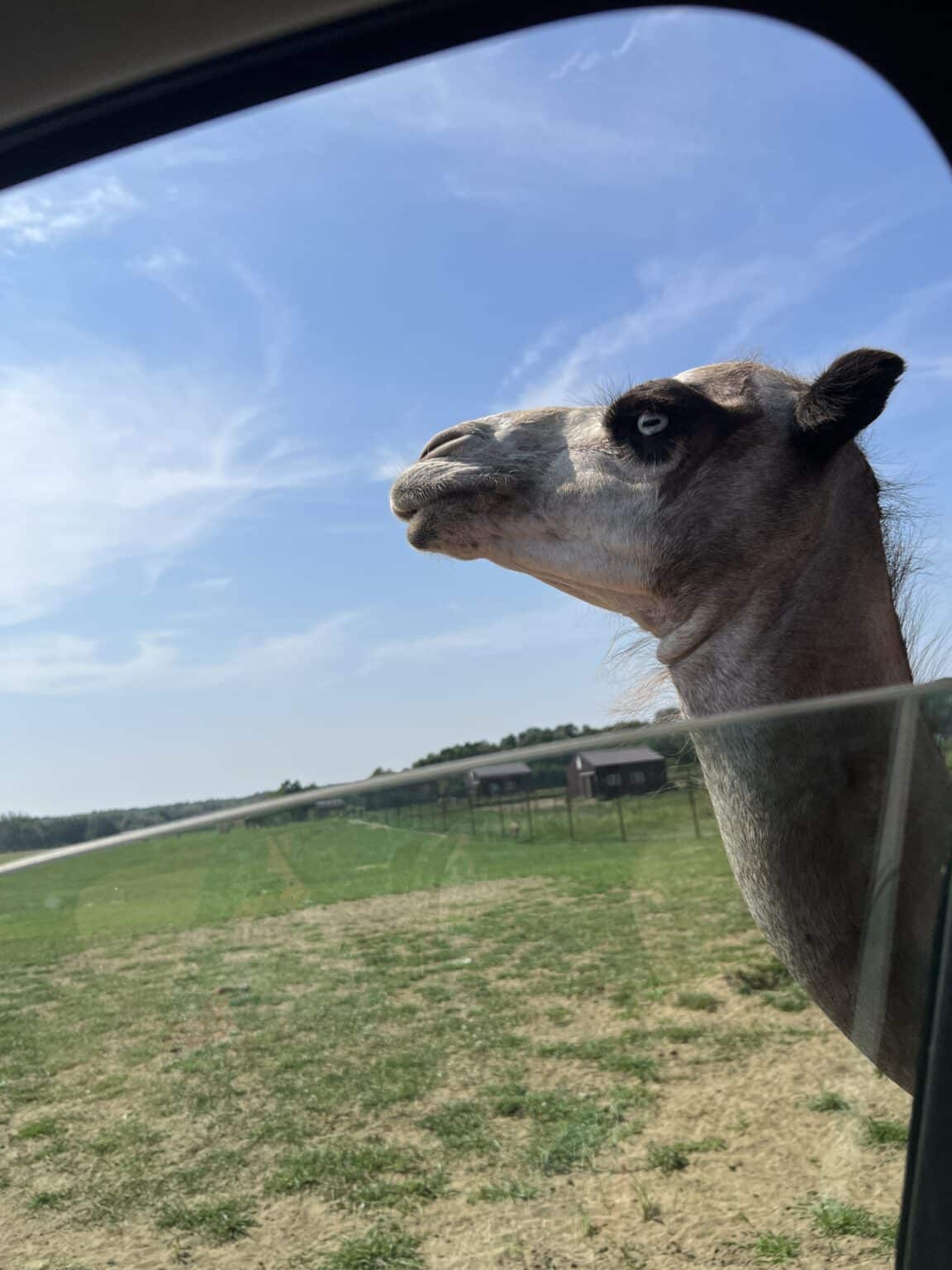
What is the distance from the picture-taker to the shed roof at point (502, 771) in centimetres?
96

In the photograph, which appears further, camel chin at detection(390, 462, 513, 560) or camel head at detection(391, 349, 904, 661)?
camel chin at detection(390, 462, 513, 560)

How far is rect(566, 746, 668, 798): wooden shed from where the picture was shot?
998 millimetres

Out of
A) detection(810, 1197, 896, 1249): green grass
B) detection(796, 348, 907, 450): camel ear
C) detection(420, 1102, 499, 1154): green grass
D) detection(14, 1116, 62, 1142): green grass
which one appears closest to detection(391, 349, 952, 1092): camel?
detection(796, 348, 907, 450): camel ear

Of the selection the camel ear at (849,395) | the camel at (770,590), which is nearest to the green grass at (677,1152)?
the camel at (770,590)

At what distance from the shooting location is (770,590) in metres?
2.04

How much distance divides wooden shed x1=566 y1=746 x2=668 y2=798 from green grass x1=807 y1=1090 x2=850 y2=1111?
1.13 ft

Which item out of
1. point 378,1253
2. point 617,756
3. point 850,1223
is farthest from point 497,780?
point 850,1223

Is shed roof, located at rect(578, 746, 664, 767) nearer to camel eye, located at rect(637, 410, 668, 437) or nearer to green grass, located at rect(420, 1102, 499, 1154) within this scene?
green grass, located at rect(420, 1102, 499, 1154)

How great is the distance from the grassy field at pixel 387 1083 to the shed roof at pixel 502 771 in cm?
7

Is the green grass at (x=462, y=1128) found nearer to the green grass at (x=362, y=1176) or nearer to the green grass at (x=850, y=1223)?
the green grass at (x=362, y=1176)

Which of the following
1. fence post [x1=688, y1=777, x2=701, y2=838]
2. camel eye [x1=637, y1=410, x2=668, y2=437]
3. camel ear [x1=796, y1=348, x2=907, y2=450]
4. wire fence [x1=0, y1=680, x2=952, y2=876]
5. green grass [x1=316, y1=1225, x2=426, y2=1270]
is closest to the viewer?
green grass [x1=316, y1=1225, x2=426, y2=1270]

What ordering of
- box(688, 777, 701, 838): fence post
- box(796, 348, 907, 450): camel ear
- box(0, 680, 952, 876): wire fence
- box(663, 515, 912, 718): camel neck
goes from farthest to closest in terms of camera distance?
box(796, 348, 907, 450): camel ear, box(663, 515, 912, 718): camel neck, box(688, 777, 701, 838): fence post, box(0, 680, 952, 876): wire fence

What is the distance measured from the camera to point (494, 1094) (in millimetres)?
925

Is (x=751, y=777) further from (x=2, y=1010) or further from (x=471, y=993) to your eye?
(x=2, y=1010)
